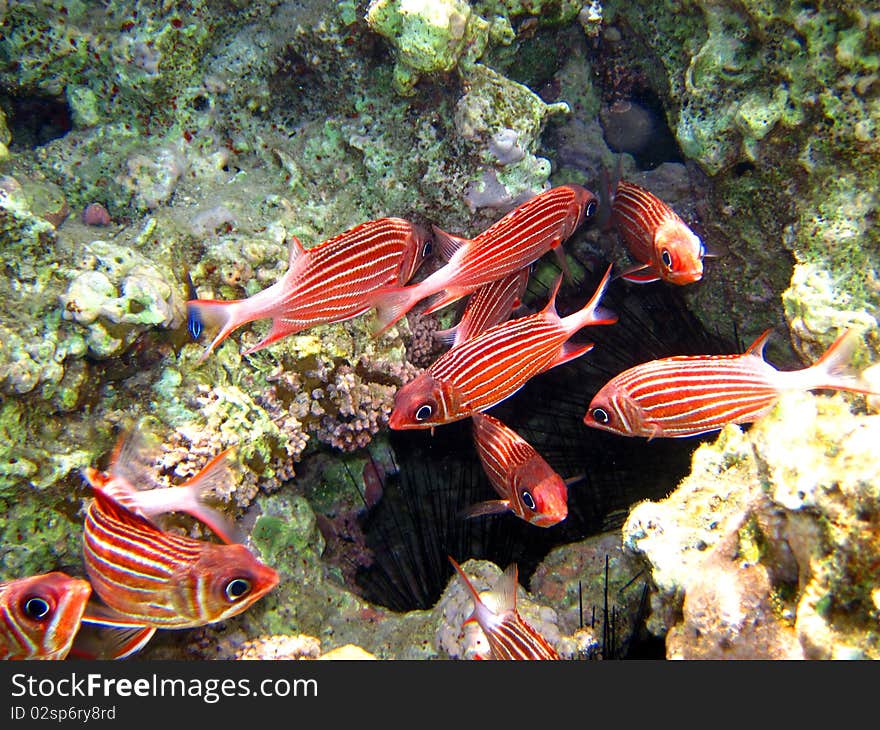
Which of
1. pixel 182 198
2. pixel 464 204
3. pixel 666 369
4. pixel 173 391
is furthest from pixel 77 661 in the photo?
pixel 464 204

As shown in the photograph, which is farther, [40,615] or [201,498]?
[201,498]

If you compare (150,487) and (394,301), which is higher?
(394,301)

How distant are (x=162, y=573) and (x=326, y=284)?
1455 mm

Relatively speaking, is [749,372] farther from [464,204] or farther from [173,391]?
[173,391]

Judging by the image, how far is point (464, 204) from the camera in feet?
12.1

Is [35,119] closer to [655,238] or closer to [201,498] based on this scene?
[201,498]

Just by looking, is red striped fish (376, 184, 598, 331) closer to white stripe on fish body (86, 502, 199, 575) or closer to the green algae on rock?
the green algae on rock

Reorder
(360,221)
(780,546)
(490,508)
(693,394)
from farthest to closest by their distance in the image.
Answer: (360,221) < (490,508) < (693,394) < (780,546)

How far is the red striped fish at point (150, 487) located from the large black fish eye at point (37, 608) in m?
0.44

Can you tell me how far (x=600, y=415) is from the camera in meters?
2.84

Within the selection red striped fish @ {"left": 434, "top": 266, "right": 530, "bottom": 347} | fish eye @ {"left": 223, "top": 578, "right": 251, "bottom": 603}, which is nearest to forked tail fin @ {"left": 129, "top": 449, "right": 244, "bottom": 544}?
fish eye @ {"left": 223, "top": 578, "right": 251, "bottom": 603}

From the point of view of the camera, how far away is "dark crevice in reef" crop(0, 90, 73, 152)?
3.68m

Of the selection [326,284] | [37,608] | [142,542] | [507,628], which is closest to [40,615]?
[37,608]

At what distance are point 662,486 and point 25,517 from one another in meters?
3.53
